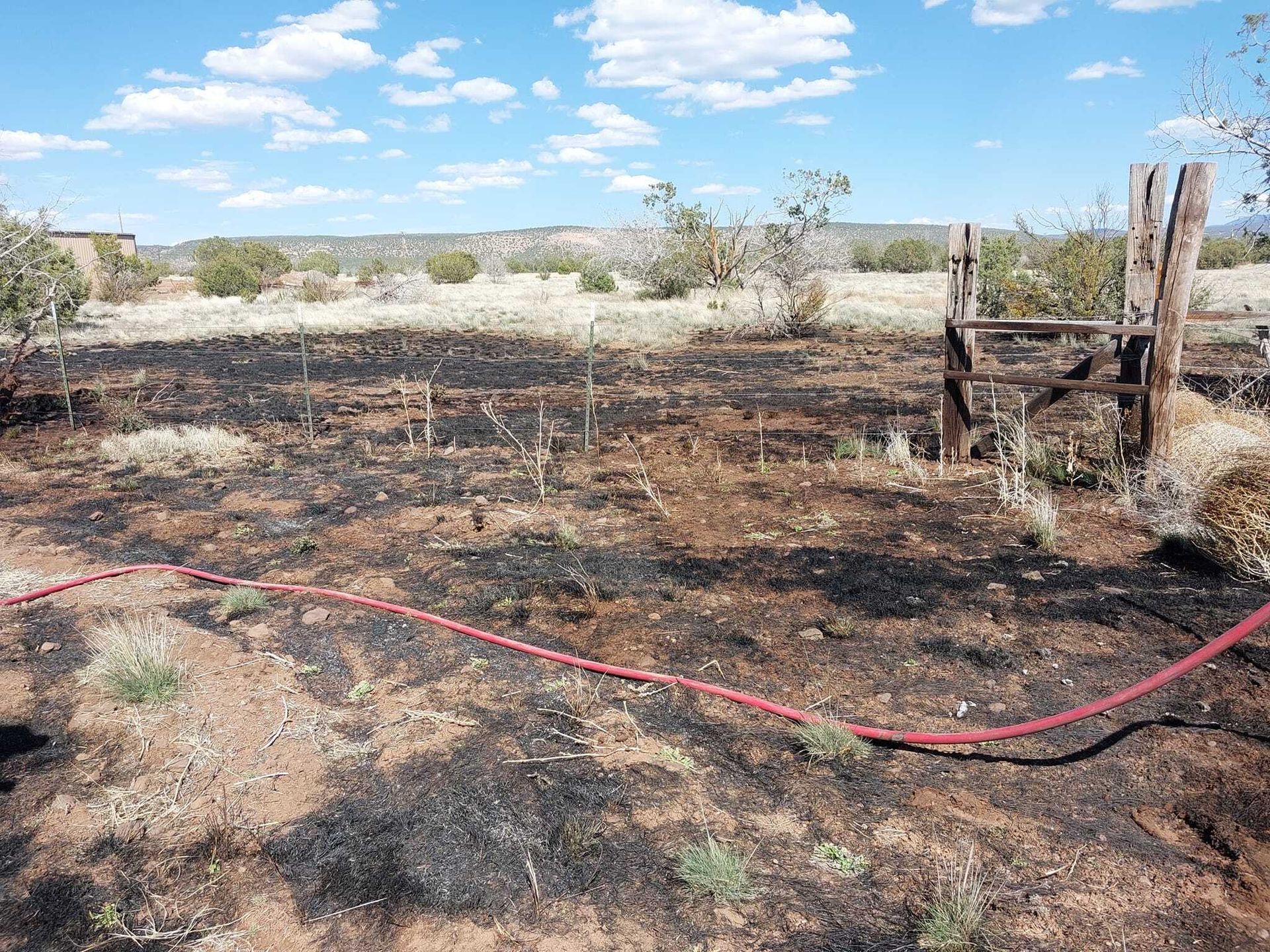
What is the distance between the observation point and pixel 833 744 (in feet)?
11.2

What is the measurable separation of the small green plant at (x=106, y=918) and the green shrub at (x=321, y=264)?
5572 cm

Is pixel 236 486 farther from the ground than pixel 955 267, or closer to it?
closer to it

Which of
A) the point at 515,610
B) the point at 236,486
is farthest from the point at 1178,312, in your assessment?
the point at 236,486

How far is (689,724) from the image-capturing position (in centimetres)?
373

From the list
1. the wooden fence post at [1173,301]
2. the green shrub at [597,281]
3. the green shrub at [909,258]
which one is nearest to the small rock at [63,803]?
the wooden fence post at [1173,301]

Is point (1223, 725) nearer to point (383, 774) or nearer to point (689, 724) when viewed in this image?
point (689, 724)

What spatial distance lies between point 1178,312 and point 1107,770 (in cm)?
421

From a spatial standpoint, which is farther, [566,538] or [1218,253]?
[1218,253]

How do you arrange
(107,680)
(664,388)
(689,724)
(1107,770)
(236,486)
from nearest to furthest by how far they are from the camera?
(1107,770) < (689,724) < (107,680) < (236,486) < (664,388)

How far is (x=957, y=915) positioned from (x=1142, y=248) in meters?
6.25

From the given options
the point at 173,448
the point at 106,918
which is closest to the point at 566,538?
the point at 106,918

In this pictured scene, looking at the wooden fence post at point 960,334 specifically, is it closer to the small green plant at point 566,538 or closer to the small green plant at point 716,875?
the small green plant at point 566,538

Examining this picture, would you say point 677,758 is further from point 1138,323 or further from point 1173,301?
point 1138,323

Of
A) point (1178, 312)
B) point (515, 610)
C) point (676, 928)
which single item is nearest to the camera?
point (676, 928)
